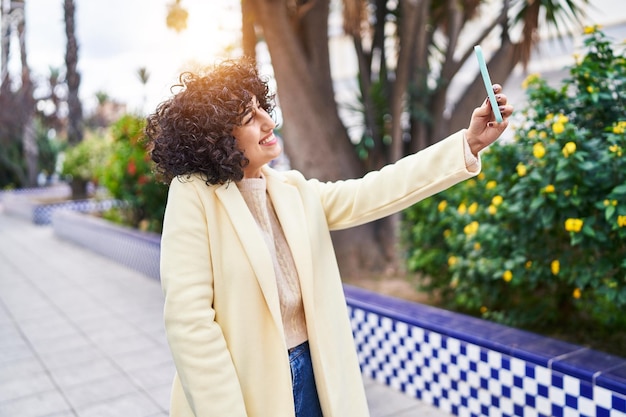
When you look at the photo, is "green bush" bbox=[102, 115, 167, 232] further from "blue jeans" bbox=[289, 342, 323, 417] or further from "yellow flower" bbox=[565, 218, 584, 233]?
"blue jeans" bbox=[289, 342, 323, 417]

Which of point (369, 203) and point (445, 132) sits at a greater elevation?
point (445, 132)

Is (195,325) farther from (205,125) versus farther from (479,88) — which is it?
(479,88)

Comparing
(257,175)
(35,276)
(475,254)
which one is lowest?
(35,276)

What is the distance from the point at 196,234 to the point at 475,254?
2291 millimetres

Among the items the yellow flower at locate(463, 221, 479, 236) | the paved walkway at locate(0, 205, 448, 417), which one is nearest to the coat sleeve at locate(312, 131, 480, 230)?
the yellow flower at locate(463, 221, 479, 236)

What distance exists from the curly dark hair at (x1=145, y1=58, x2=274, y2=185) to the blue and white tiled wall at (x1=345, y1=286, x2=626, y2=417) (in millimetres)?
1712

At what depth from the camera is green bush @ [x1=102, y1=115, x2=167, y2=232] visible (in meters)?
7.70

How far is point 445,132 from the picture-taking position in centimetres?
538

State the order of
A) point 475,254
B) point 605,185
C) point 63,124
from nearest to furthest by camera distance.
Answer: point 605,185 → point 475,254 → point 63,124

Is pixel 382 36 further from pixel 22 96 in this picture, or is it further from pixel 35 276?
pixel 22 96

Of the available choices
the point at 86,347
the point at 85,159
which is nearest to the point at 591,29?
the point at 86,347

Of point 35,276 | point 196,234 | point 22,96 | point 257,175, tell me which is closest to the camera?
point 196,234

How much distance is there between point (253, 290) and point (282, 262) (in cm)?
16

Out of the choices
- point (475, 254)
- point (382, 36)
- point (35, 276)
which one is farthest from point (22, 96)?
point (475, 254)
